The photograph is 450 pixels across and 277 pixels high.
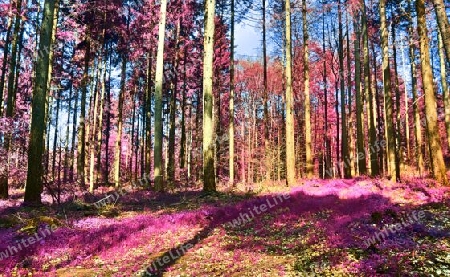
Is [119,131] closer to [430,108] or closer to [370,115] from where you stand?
[370,115]

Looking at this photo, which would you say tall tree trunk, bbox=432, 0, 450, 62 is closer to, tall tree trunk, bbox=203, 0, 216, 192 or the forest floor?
the forest floor

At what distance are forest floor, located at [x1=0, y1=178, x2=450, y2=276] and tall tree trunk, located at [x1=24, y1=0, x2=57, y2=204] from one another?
0.91 meters

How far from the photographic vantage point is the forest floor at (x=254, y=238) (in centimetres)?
606

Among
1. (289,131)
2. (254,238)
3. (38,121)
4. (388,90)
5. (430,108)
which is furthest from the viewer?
(289,131)

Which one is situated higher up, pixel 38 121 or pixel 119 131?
pixel 119 131

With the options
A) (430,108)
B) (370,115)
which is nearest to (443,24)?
(430,108)

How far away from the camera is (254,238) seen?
28.8ft

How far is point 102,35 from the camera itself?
81.5 ft

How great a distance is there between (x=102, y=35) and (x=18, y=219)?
1777 centimetres

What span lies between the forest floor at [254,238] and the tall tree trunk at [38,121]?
2.97 feet

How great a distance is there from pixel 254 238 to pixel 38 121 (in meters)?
9.53

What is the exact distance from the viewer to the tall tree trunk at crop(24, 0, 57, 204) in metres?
12.8

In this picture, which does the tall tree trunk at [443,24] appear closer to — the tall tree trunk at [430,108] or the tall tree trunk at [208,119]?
the tall tree trunk at [430,108]

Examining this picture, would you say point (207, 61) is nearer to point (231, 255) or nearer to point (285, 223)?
point (285, 223)
